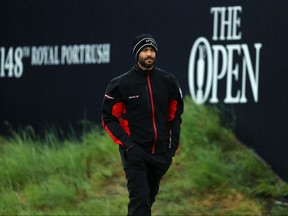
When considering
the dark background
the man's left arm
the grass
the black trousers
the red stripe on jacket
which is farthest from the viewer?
the dark background

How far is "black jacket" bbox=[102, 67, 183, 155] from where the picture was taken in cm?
866

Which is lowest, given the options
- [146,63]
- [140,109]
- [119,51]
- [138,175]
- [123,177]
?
[123,177]

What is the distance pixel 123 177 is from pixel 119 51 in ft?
5.59

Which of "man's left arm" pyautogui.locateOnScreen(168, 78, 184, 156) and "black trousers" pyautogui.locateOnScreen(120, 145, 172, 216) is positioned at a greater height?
"man's left arm" pyautogui.locateOnScreen(168, 78, 184, 156)

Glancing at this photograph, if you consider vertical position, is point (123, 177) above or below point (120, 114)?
below

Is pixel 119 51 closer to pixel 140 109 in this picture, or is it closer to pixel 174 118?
pixel 174 118

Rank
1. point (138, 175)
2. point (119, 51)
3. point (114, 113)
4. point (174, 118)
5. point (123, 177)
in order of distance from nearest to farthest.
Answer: point (138, 175), point (114, 113), point (174, 118), point (123, 177), point (119, 51)

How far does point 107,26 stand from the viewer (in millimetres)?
12750

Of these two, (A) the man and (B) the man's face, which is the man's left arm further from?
(B) the man's face

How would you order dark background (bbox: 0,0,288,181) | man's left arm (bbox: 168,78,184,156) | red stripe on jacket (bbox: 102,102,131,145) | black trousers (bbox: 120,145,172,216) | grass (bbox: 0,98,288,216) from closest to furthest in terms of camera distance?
black trousers (bbox: 120,145,172,216), red stripe on jacket (bbox: 102,102,131,145), man's left arm (bbox: 168,78,184,156), grass (bbox: 0,98,288,216), dark background (bbox: 0,0,288,181)

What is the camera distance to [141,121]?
8664 mm

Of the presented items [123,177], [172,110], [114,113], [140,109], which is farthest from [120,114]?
[123,177]

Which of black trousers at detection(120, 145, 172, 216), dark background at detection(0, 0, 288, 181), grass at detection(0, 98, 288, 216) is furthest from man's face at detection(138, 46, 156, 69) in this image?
dark background at detection(0, 0, 288, 181)

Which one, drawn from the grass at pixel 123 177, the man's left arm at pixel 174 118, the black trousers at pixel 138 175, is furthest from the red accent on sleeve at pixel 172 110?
the grass at pixel 123 177
